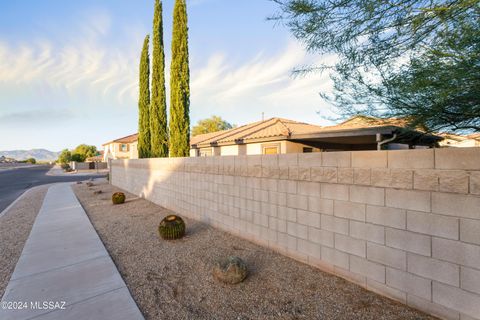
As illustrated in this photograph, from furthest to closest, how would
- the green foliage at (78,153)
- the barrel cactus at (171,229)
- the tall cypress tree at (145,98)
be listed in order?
the green foliage at (78,153), the tall cypress tree at (145,98), the barrel cactus at (171,229)

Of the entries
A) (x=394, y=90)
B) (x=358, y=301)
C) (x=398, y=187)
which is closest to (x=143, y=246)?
(x=358, y=301)

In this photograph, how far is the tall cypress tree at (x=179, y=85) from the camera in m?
13.5

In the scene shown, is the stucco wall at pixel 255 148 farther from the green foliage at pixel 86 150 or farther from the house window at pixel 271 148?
the green foliage at pixel 86 150

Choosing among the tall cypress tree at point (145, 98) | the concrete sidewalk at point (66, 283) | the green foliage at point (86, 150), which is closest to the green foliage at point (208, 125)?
the tall cypress tree at point (145, 98)

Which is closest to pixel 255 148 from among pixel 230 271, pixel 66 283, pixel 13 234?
pixel 230 271

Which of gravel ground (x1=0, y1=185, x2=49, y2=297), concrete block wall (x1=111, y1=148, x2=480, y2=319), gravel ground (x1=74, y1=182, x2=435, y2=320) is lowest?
gravel ground (x1=74, y1=182, x2=435, y2=320)

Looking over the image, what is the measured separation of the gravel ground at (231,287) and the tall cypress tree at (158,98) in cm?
1034

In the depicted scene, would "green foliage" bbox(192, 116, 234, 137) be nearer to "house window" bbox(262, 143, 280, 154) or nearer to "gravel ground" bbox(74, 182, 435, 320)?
"house window" bbox(262, 143, 280, 154)

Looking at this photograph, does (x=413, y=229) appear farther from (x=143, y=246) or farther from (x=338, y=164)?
(x=143, y=246)

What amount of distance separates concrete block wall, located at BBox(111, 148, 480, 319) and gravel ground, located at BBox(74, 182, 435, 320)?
0.35m

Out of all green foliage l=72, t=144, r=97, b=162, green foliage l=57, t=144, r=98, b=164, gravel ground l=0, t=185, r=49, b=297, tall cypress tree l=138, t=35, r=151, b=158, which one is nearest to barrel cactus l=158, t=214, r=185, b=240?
gravel ground l=0, t=185, r=49, b=297

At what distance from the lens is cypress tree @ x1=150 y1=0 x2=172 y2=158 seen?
1719 cm

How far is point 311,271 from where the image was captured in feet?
17.1

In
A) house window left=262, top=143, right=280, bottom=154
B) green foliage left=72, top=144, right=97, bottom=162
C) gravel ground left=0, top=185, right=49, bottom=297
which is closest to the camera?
gravel ground left=0, top=185, right=49, bottom=297
